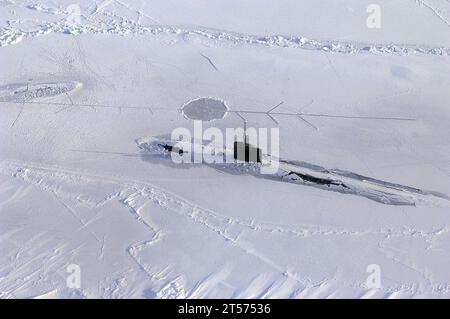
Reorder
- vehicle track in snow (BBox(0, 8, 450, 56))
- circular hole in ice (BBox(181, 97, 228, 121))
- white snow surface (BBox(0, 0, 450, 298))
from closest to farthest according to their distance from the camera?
white snow surface (BBox(0, 0, 450, 298)) < circular hole in ice (BBox(181, 97, 228, 121)) < vehicle track in snow (BBox(0, 8, 450, 56))

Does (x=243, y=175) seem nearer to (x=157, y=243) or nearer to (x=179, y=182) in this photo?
(x=179, y=182)

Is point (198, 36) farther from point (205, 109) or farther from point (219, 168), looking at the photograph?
point (219, 168)

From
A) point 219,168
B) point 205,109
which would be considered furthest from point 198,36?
point 219,168

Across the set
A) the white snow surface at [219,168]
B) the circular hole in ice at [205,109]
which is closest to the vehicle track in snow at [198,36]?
the white snow surface at [219,168]

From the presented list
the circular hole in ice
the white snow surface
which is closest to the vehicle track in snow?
the white snow surface

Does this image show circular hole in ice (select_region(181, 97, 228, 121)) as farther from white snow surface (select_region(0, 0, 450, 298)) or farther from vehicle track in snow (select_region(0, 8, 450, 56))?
vehicle track in snow (select_region(0, 8, 450, 56))

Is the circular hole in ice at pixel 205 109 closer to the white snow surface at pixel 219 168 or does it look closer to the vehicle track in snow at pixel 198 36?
the white snow surface at pixel 219 168

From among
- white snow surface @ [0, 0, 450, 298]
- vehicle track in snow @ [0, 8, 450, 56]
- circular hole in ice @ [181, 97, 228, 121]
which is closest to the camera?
white snow surface @ [0, 0, 450, 298]
